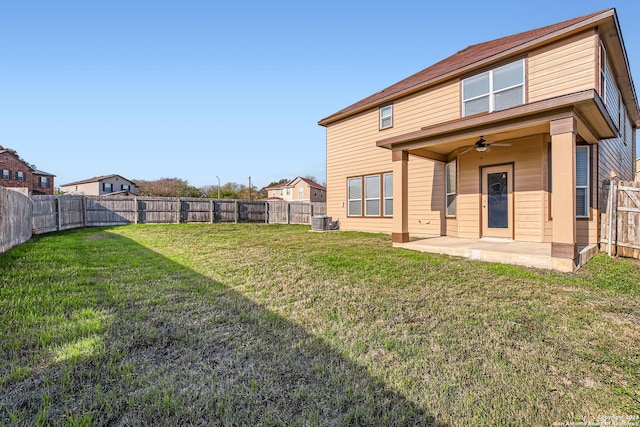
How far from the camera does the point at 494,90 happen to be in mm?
7684

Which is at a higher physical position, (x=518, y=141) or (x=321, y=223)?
(x=518, y=141)

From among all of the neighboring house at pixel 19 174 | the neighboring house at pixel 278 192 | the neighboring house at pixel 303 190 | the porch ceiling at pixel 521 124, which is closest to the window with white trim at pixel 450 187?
the porch ceiling at pixel 521 124

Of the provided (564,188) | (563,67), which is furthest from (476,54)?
(564,188)

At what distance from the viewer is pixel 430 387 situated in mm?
1846

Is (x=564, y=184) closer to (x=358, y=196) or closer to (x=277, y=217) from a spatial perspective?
(x=358, y=196)

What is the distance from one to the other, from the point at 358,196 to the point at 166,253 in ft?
23.1

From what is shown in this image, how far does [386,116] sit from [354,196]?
3172 millimetres

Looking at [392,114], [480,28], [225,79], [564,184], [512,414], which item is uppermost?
[480,28]

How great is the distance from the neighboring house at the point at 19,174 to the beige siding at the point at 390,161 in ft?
108

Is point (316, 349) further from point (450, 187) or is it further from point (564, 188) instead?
point (450, 187)

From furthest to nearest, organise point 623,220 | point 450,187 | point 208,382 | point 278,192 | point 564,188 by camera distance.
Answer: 1. point 278,192
2. point 450,187
3. point 623,220
4. point 564,188
5. point 208,382

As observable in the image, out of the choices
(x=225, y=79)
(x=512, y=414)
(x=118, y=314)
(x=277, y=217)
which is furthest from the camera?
(x=277, y=217)

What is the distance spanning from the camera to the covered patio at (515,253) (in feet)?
16.6

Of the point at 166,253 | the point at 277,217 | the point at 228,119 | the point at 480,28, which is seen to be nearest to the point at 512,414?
the point at 166,253
